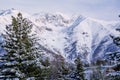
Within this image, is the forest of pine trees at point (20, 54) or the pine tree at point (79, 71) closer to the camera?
the forest of pine trees at point (20, 54)

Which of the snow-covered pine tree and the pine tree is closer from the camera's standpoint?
the snow-covered pine tree

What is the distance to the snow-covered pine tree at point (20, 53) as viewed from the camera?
27250 mm

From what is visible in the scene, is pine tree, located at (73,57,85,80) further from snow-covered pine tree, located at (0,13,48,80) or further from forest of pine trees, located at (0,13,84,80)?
snow-covered pine tree, located at (0,13,48,80)

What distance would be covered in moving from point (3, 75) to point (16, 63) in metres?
1.39

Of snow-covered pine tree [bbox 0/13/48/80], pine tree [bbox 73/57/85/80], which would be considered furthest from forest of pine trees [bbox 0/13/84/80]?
pine tree [bbox 73/57/85/80]

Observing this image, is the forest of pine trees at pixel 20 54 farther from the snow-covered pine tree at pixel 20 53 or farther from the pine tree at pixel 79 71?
the pine tree at pixel 79 71

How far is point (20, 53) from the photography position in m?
27.5

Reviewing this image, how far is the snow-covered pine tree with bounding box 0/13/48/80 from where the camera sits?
2725 cm

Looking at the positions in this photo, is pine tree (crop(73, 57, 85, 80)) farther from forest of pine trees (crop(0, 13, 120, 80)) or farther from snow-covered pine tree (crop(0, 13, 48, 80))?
snow-covered pine tree (crop(0, 13, 48, 80))

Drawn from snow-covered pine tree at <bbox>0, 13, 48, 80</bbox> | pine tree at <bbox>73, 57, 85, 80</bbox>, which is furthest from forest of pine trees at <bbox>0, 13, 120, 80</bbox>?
pine tree at <bbox>73, 57, 85, 80</bbox>

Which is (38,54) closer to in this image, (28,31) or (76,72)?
(28,31)

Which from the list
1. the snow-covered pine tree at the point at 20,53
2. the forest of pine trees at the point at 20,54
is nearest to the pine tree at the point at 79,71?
the forest of pine trees at the point at 20,54

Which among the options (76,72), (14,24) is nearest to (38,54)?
(14,24)

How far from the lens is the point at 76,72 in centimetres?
5103
